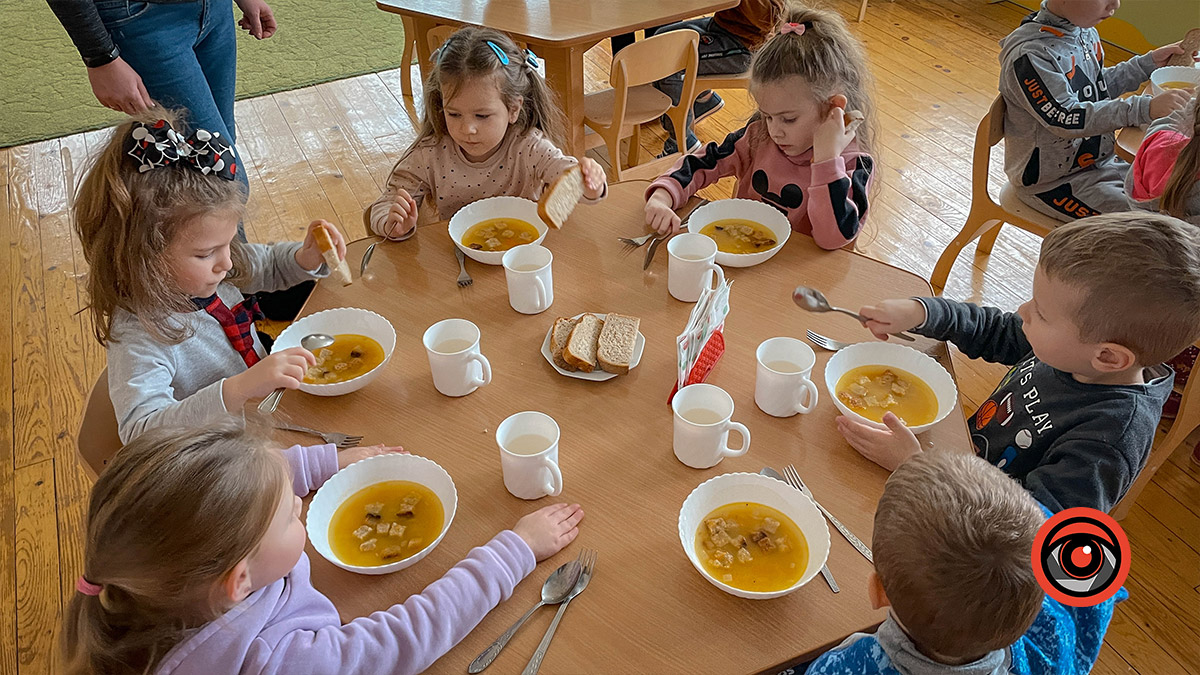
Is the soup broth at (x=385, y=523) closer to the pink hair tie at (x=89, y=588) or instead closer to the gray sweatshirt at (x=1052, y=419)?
the pink hair tie at (x=89, y=588)

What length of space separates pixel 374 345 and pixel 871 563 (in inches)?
37.1

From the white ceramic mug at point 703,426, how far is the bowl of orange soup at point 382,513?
1.16ft

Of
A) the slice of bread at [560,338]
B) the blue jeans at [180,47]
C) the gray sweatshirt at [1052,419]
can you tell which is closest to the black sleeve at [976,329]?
the gray sweatshirt at [1052,419]

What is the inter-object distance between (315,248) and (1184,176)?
6.77ft

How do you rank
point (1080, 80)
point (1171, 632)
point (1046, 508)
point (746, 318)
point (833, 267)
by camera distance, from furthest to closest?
1. point (1080, 80)
2. point (1171, 632)
3. point (833, 267)
4. point (746, 318)
5. point (1046, 508)

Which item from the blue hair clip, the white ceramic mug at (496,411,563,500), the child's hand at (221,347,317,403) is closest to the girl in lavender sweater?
the white ceramic mug at (496,411,563,500)

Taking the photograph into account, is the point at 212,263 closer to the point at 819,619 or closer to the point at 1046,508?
the point at 819,619

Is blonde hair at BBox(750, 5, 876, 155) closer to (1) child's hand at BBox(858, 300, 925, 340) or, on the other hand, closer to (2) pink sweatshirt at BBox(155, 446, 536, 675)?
(1) child's hand at BBox(858, 300, 925, 340)

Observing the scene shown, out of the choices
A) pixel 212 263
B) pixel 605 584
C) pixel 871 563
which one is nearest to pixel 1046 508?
pixel 871 563

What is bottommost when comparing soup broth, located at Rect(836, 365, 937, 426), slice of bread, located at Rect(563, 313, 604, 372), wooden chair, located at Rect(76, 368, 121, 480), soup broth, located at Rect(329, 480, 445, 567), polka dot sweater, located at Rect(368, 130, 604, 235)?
wooden chair, located at Rect(76, 368, 121, 480)

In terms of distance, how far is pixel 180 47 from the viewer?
6.86 ft

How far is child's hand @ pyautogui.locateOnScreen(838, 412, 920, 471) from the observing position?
1.19 m

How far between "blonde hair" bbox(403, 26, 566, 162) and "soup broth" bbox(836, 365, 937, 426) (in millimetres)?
1169

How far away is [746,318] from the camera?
153cm
